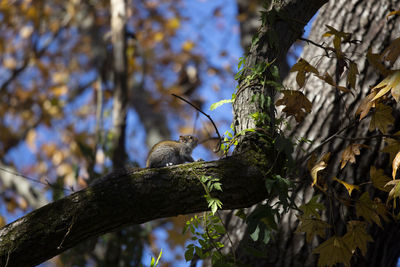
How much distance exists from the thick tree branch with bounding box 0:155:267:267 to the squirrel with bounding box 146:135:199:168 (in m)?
1.77

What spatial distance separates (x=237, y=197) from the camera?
2.37m

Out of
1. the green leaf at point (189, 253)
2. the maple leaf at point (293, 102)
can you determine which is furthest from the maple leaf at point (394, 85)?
the green leaf at point (189, 253)

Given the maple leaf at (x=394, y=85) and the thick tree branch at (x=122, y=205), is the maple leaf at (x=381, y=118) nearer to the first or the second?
the maple leaf at (x=394, y=85)

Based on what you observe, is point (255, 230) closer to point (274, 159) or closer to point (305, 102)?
point (274, 159)

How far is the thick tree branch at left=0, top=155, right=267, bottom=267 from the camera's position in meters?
2.24

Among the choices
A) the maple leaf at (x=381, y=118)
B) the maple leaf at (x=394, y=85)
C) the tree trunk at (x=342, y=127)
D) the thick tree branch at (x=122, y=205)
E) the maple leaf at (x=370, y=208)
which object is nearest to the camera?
the maple leaf at (x=394, y=85)

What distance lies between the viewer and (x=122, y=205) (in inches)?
89.8

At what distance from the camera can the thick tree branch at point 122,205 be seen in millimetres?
2244

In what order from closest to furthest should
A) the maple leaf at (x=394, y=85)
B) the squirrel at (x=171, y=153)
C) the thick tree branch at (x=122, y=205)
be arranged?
1. the maple leaf at (x=394, y=85)
2. the thick tree branch at (x=122, y=205)
3. the squirrel at (x=171, y=153)

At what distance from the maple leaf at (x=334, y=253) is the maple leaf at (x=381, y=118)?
2.35ft

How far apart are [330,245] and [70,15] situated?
7783 millimetres

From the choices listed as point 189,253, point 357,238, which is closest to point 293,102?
point 357,238

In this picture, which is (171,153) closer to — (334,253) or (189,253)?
(189,253)

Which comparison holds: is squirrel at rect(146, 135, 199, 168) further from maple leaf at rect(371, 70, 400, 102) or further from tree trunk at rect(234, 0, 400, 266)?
maple leaf at rect(371, 70, 400, 102)
